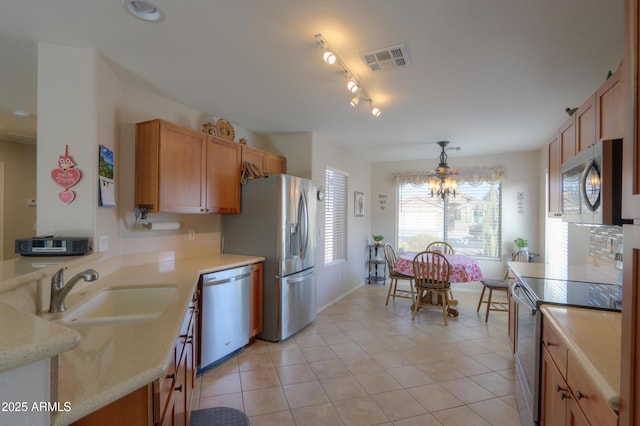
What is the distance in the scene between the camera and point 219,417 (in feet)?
6.33

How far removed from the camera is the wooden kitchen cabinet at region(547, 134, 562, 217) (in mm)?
2346

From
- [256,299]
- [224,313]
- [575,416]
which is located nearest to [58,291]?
[224,313]

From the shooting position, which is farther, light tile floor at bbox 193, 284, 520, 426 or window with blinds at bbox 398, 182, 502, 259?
window with blinds at bbox 398, 182, 502, 259

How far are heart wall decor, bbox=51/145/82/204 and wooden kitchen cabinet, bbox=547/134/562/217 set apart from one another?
3.48 m

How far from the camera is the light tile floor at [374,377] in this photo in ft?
6.63

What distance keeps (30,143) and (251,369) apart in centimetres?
469

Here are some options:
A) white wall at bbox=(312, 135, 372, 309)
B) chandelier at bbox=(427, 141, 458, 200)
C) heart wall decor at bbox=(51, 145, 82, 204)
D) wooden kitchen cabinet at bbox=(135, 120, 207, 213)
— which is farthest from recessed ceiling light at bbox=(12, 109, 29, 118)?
chandelier at bbox=(427, 141, 458, 200)

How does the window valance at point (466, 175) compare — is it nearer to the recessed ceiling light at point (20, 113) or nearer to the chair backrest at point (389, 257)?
the chair backrest at point (389, 257)

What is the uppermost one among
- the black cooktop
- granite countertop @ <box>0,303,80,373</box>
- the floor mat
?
granite countertop @ <box>0,303,80,373</box>

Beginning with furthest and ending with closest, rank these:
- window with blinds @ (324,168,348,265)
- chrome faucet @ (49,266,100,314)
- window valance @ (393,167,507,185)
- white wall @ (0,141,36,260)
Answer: window valance @ (393,167,507,185)
window with blinds @ (324,168,348,265)
white wall @ (0,141,36,260)
chrome faucet @ (49,266,100,314)

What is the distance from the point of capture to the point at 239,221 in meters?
3.34

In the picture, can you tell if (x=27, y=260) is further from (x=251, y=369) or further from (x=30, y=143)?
(x=30, y=143)

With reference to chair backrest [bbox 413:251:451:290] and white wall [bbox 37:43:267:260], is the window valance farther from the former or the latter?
white wall [bbox 37:43:267:260]

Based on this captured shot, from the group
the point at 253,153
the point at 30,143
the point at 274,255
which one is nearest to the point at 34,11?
the point at 253,153
